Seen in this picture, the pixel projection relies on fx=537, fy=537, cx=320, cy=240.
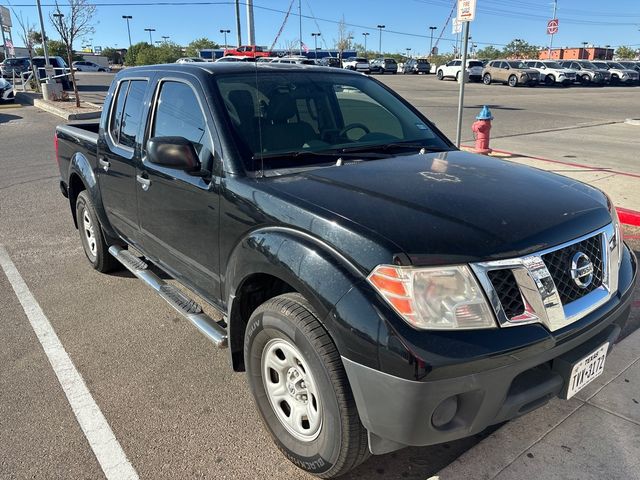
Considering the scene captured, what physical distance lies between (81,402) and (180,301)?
81 centimetres

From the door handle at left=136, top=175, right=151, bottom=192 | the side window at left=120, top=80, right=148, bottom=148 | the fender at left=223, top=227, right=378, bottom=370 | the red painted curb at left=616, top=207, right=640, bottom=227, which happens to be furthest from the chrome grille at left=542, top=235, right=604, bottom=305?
the red painted curb at left=616, top=207, right=640, bottom=227

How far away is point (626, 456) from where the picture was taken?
257cm

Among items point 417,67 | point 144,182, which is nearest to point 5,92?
point 144,182

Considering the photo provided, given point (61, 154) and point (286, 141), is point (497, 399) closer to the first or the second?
Result: point (286, 141)

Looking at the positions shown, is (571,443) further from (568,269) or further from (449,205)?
(449,205)

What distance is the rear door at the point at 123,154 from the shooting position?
151 inches

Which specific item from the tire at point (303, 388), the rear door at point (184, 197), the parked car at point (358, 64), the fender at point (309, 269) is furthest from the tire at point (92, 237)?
the parked car at point (358, 64)

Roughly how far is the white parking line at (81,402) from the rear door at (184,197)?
89 cm

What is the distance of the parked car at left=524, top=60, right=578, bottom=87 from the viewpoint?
126ft

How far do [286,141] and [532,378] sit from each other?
5.91 feet

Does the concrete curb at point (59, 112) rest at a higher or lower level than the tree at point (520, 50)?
lower

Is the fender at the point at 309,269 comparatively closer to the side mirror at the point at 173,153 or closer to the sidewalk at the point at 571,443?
the side mirror at the point at 173,153

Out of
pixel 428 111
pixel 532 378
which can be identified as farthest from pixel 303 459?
pixel 428 111

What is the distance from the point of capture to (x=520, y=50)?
287 feet
